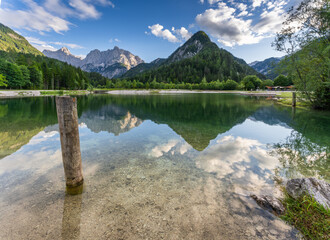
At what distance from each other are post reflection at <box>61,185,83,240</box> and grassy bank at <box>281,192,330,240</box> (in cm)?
619

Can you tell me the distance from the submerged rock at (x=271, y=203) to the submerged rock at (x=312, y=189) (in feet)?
2.39

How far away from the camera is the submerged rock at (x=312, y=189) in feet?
15.6

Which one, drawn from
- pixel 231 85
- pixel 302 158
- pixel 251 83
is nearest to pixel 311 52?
pixel 302 158

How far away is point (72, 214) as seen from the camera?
4832 mm

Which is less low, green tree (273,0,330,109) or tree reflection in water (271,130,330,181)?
green tree (273,0,330,109)

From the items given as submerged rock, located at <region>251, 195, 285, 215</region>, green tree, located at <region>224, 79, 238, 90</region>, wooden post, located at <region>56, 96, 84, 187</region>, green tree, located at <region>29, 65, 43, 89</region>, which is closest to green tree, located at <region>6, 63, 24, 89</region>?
green tree, located at <region>29, 65, 43, 89</region>

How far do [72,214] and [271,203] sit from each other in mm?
6631

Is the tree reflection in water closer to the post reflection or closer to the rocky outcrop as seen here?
the rocky outcrop

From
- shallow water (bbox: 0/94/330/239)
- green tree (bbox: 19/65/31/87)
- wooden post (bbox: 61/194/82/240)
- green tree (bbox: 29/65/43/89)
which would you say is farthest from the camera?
green tree (bbox: 29/65/43/89)

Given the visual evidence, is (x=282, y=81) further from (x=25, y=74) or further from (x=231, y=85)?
(x=25, y=74)

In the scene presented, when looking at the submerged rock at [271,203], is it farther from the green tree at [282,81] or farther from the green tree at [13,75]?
the green tree at [282,81]

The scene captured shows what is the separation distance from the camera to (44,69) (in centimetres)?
10806

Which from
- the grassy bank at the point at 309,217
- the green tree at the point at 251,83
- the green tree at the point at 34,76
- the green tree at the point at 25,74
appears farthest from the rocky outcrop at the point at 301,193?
the green tree at the point at 251,83

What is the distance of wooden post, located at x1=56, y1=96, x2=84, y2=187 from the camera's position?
18.2ft
